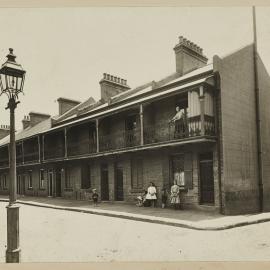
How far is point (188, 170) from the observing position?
15055mm

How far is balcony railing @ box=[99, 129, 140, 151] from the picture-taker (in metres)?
17.7

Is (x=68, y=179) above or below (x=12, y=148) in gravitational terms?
below

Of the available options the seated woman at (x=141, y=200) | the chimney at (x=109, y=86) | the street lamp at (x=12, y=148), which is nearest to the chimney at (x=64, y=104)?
the chimney at (x=109, y=86)

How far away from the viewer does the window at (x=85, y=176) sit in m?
22.1

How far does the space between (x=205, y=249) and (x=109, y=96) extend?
55.2ft

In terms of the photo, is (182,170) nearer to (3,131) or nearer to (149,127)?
(149,127)

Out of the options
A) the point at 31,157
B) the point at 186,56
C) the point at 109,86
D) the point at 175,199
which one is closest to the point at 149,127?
the point at 175,199

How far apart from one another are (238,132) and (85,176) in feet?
34.9

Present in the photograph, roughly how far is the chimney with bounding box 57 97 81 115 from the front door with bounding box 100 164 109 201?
10578mm

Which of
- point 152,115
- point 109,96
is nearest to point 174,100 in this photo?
point 152,115

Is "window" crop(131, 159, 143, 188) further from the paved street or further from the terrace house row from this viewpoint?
the paved street

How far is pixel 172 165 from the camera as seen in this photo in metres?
16.0

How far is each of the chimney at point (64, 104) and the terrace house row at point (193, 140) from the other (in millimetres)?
7825

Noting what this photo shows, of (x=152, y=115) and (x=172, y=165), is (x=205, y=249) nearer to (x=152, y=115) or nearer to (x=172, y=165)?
(x=172, y=165)
